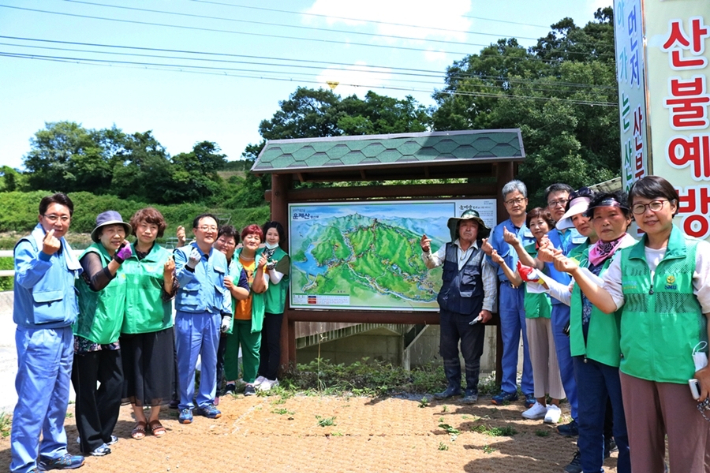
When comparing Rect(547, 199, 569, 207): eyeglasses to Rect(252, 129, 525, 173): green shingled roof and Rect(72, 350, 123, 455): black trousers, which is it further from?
Rect(72, 350, 123, 455): black trousers

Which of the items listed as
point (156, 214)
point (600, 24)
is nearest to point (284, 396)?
point (156, 214)

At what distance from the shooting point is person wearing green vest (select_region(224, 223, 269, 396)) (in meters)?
5.46

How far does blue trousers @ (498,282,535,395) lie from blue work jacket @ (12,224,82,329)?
3661 mm

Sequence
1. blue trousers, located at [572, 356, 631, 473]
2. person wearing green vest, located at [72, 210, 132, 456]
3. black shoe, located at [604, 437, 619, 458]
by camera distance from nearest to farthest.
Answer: blue trousers, located at [572, 356, 631, 473] < black shoe, located at [604, 437, 619, 458] < person wearing green vest, located at [72, 210, 132, 456]

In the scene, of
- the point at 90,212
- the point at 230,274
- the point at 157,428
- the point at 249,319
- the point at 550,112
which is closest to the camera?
the point at 157,428

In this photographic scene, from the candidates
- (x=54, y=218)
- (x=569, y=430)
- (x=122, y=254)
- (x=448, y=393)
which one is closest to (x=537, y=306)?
(x=569, y=430)

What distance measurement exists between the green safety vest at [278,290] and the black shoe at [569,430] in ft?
9.90

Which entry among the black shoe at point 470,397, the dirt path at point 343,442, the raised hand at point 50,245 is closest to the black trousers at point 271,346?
the dirt path at point 343,442

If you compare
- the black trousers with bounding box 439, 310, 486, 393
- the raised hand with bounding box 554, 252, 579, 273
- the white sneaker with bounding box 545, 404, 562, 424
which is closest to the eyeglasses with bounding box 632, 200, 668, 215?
the raised hand with bounding box 554, 252, 579, 273

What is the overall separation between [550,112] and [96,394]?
2156 centimetres

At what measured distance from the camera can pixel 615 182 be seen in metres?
14.8

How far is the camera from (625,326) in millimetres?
2648

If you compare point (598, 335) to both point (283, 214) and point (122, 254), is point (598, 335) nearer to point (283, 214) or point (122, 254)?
point (122, 254)

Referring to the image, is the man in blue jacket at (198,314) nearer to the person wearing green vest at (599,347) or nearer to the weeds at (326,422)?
the weeds at (326,422)
